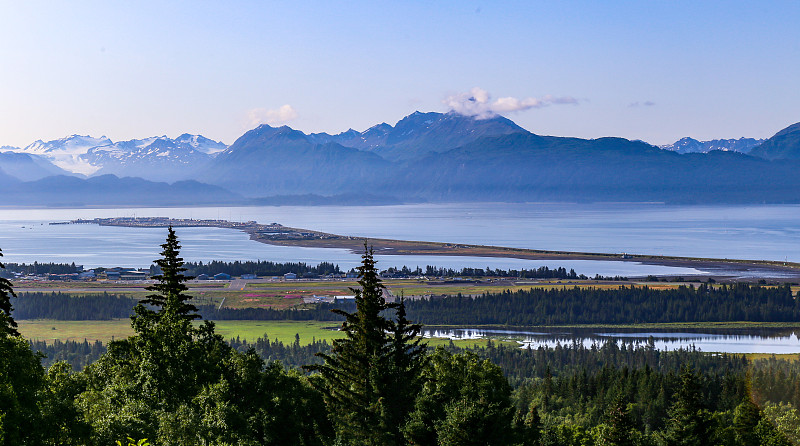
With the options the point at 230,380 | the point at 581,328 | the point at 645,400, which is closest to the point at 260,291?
the point at 581,328

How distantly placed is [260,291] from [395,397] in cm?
11339

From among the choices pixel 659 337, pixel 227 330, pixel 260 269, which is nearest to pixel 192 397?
pixel 227 330

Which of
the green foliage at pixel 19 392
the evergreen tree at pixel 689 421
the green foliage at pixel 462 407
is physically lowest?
the evergreen tree at pixel 689 421

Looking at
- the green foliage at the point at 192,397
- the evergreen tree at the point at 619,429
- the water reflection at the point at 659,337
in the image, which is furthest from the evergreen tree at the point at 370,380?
the water reflection at the point at 659,337

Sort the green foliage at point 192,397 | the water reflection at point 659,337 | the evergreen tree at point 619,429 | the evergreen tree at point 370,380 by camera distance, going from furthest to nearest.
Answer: the water reflection at point 659,337
the evergreen tree at point 619,429
the evergreen tree at point 370,380
the green foliage at point 192,397

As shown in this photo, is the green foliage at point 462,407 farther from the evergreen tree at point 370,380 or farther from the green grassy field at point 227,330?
the green grassy field at point 227,330

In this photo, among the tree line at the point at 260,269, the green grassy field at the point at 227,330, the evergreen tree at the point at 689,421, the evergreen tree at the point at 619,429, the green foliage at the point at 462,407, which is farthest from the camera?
the tree line at the point at 260,269

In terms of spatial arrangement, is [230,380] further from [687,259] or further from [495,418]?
[687,259]

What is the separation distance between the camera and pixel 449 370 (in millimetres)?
29500

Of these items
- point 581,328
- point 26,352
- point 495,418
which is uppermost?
point 26,352

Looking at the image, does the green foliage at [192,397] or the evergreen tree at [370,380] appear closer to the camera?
the green foliage at [192,397]

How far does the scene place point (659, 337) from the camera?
10081 cm

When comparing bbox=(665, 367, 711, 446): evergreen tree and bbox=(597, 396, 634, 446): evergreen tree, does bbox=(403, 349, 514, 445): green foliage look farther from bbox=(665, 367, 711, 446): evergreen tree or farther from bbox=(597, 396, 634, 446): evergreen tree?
bbox=(665, 367, 711, 446): evergreen tree

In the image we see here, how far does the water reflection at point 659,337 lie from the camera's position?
93500 millimetres
